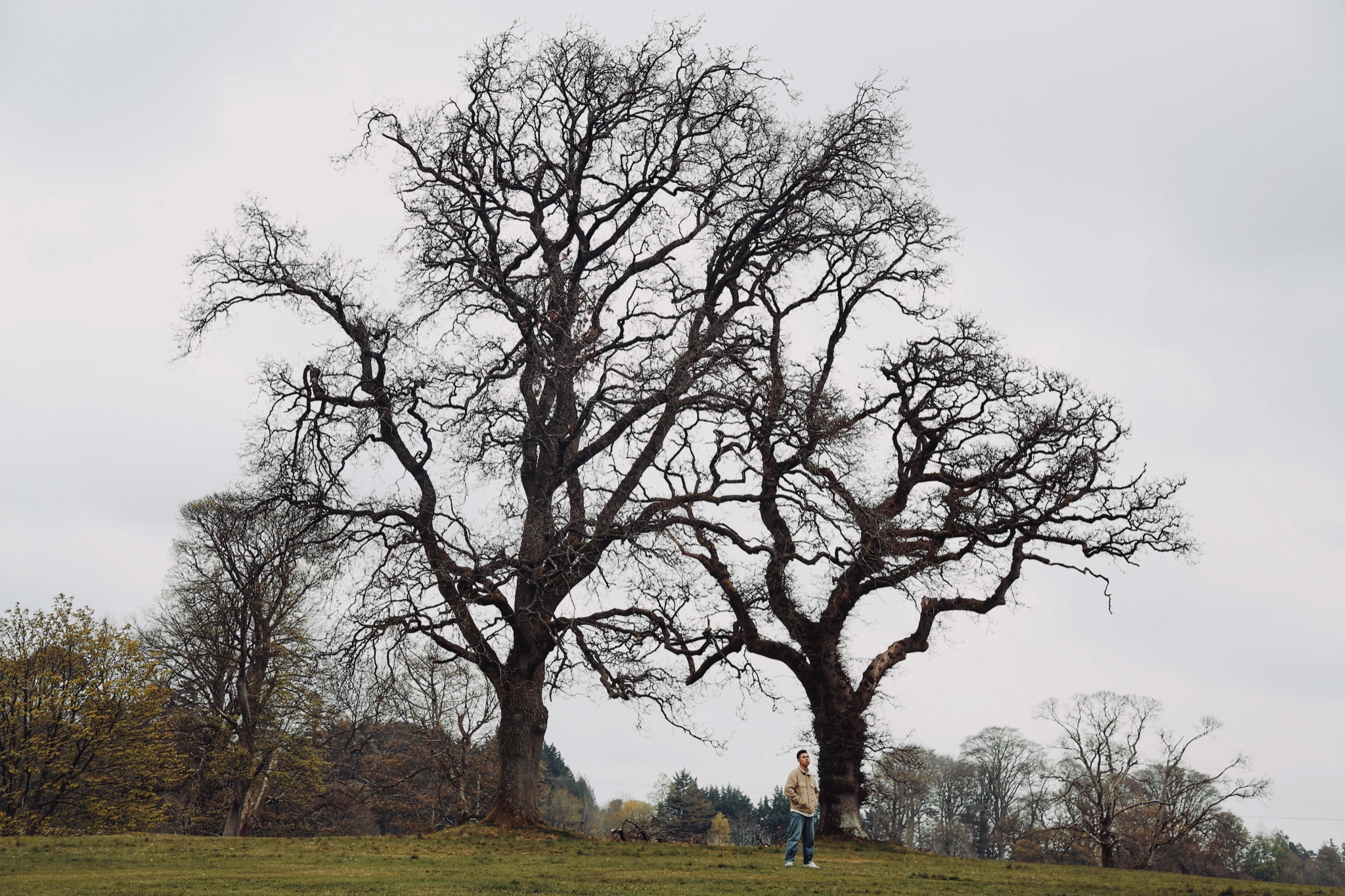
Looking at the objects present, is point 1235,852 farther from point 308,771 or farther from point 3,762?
point 3,762

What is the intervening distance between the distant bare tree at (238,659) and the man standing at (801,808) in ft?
73.0

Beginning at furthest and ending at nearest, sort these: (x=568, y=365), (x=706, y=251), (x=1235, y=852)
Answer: (x=1235, y=852) → (x=706, y=251) → (x=568, y=365)

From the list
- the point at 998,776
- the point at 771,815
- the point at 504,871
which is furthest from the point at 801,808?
the point at 771,815

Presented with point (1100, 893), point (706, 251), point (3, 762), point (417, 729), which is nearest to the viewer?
point (1100, 893)

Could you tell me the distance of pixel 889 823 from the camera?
227 ft

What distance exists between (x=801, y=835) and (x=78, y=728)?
84.0 feet

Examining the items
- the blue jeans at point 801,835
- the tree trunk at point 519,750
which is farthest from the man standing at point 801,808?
the tree trunk at point 519,750

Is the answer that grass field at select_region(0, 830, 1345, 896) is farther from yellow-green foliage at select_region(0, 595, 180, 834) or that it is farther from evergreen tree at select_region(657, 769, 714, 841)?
evergreen tree at select_region(657, 769, 714, 841)

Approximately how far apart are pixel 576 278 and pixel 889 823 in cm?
5742

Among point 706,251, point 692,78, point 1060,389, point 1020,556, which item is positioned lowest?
point 1020,556

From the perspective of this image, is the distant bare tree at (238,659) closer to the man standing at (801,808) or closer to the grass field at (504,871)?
the grass field at (504,871)

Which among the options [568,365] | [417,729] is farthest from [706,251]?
[417,729]

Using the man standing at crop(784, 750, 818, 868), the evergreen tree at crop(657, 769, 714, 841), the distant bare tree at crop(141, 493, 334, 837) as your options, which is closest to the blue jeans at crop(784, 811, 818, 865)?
the man standing at crop(784, 750, 818, 868)

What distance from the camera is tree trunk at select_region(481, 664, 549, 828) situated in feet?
66.1
